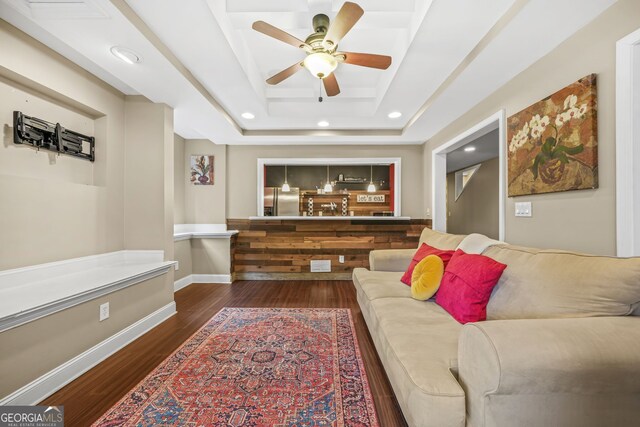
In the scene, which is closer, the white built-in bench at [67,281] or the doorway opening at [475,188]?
the white built-in bench at [67,281]

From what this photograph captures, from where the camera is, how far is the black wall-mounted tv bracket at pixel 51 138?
6.62ft

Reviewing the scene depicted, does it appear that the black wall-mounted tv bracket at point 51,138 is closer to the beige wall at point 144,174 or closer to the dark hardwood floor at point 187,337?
the beige wall at point 144,174

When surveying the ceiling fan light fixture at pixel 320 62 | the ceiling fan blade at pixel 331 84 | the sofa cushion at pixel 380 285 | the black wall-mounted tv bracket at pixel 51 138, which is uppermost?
the ceiling fan blade at pixel 331 84

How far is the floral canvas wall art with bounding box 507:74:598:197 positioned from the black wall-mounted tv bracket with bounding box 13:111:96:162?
3.95 meters

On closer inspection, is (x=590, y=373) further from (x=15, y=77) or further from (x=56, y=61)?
(x=56, y=61)

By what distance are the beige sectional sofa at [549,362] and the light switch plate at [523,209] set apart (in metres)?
1.00

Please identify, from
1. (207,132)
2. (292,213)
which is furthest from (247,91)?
(292,213)

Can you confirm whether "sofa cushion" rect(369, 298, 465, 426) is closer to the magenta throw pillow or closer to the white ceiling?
the magenta throw pillow

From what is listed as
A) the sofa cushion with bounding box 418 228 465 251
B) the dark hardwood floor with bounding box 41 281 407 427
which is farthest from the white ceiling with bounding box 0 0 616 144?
the dark hardwood floor with bounding box 41 281 407 427

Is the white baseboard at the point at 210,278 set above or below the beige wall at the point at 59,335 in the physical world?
below

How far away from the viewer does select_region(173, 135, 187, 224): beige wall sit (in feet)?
15.3
